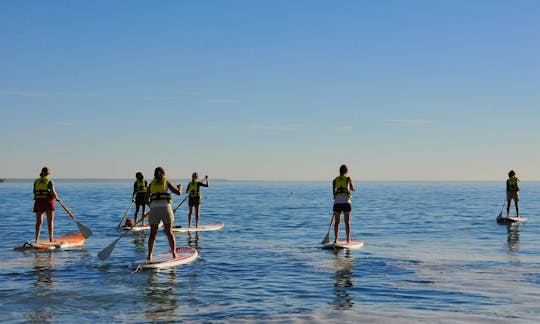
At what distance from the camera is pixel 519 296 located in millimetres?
10055

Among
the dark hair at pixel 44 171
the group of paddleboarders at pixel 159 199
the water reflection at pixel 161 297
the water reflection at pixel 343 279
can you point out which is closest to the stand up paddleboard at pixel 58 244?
the group of paddleboarders at pixel 159 199

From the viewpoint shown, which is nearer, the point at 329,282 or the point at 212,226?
the point at 329,282

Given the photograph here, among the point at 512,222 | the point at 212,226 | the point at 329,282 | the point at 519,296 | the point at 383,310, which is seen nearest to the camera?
the point at 383,310

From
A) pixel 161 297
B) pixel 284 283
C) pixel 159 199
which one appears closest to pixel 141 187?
pixel 159 199

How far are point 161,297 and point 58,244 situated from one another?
763 cm

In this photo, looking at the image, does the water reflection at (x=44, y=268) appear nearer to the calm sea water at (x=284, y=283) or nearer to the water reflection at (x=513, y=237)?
the calm sea water at (x=284, y=283)

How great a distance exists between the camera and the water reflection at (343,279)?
965cm

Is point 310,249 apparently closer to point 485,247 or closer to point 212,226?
point 485,247

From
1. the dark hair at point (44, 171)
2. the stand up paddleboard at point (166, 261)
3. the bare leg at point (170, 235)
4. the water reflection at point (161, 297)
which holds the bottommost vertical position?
the water reflection at point (161, 297)

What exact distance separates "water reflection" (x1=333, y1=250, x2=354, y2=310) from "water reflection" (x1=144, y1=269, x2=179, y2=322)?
264 cm

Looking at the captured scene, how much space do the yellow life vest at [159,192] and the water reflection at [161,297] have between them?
1576 millimetres

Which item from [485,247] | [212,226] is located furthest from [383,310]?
[212,226]

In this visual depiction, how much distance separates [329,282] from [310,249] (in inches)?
211

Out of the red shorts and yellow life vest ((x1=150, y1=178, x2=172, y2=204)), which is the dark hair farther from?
yellow life vest ((x1=150, y1=178, x2=172, y2=204))
